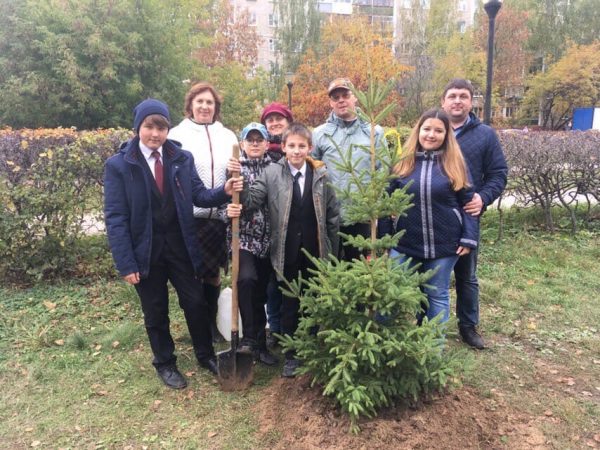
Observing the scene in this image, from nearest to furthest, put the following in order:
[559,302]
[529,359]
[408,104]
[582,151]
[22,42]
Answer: [529,359], [559,302], [582,151], [22,42], [408,104]

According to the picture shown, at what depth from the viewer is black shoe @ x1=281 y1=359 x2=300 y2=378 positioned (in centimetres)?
340

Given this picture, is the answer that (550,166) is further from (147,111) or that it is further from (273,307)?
(147,111)

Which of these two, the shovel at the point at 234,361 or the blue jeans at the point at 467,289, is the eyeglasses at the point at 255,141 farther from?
the blue jeans at the point at 467,289

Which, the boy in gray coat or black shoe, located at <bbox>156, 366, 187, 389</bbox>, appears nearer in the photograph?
the boy in gray coat

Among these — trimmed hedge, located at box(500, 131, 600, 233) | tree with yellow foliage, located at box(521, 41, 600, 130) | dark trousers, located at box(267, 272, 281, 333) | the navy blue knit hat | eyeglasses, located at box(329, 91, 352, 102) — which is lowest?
dark trousers, located at box(267, 272, 281, 333)

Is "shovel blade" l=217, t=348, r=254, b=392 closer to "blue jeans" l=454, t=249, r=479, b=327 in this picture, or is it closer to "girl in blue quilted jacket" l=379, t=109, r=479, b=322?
"girl in blue quilted jacket" l=379, t=109, r=479, b=322

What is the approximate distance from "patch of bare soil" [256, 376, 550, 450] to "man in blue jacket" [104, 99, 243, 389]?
95cm

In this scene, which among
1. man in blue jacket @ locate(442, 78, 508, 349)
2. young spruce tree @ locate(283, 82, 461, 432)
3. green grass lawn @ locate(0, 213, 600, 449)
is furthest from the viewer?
man in blue jacket @ locate(442, 78, 508, 349)

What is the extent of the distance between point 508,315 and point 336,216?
2.53m

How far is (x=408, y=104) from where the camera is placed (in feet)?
90.7

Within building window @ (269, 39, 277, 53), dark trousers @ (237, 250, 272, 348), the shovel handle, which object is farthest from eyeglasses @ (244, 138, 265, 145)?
building window @ (269, 39, 277, 53)

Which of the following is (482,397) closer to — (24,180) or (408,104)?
(24,180)

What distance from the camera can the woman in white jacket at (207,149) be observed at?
3520 mm

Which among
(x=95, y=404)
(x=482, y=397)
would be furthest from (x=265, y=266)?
(x=482, y=397)
